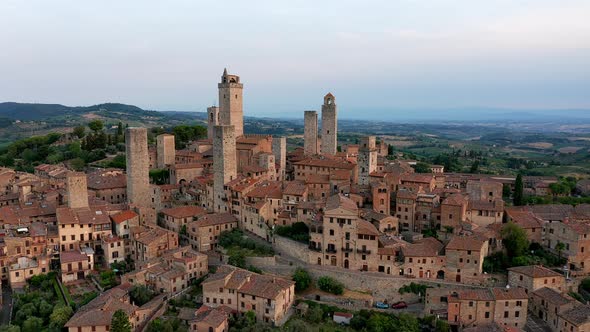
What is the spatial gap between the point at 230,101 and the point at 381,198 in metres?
26.7

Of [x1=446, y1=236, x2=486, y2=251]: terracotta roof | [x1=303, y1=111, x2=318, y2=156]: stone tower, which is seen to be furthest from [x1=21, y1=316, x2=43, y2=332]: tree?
[x1=303, y1=111, x2=318, y2=156]: stone tower

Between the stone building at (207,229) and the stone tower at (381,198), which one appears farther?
the stone building at (207,229)

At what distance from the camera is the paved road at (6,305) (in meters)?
31.8

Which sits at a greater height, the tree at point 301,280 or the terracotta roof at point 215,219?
the terracotta roof at point 215,219

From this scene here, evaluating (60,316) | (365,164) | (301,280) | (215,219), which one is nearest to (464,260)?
(301,280)

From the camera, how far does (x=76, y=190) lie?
41.9m

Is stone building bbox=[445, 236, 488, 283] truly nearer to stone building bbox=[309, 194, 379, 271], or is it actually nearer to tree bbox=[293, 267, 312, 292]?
stone building bbox=[309, 194, 379, 271]

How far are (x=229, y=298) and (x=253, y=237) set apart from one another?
28.1 feet

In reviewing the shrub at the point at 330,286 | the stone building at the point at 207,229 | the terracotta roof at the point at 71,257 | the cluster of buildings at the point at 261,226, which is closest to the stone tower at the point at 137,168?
A: the cluster of buildings at the point at 261,226

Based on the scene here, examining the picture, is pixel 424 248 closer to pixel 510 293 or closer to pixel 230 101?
pixel 510 293

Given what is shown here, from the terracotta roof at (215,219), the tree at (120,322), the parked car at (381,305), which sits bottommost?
the parked car at (381,305)

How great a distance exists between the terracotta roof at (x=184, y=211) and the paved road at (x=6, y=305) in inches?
538

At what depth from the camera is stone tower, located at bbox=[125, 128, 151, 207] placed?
153 feet

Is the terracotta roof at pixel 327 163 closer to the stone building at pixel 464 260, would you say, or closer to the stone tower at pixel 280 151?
the stone tower at pixel 280 151
